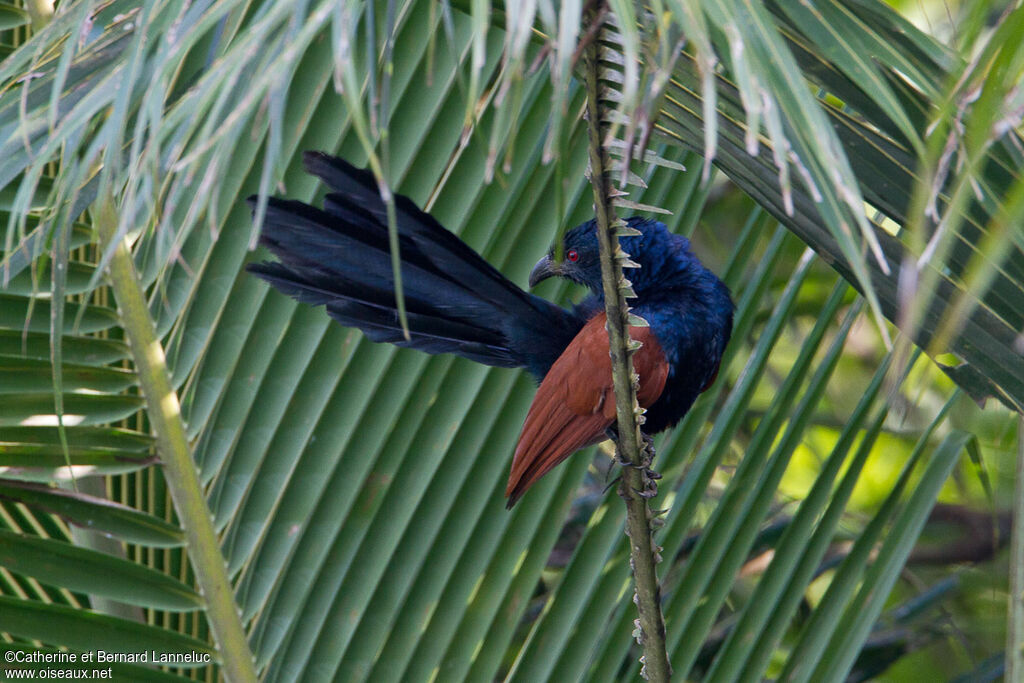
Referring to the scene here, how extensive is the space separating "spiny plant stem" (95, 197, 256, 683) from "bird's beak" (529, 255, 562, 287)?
0.90m

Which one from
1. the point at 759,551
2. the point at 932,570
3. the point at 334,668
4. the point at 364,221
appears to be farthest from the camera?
the point at 932,570

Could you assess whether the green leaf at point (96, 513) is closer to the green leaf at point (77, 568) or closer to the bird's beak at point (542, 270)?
the green leaf at point (77, 568)

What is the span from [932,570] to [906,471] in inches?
106

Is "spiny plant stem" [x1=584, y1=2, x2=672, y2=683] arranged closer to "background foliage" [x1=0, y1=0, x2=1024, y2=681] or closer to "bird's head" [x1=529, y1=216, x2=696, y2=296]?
"background foliage" [x1=0, y1=0, x2=1024, y2=681]

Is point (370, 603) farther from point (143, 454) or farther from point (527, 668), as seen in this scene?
point (143, 454)

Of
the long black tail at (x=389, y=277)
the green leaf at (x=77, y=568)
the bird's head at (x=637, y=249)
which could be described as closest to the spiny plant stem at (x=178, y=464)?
the green leaf at (x=77, y=568)

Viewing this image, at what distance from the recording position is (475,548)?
7.32ft

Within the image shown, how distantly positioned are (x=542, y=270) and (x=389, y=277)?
439 mm

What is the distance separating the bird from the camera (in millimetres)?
1990

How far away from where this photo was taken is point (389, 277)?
221 centimetres

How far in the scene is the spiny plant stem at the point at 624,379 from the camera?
3.61ft

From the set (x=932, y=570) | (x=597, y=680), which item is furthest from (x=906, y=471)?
(x=932, y=570)

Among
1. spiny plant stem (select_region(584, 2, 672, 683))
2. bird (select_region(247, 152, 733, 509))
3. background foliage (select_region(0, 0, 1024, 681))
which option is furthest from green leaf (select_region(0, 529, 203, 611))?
spiny plant stem (select_region(584, 2, 672, 683))

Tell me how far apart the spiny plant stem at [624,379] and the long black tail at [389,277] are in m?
0.58
